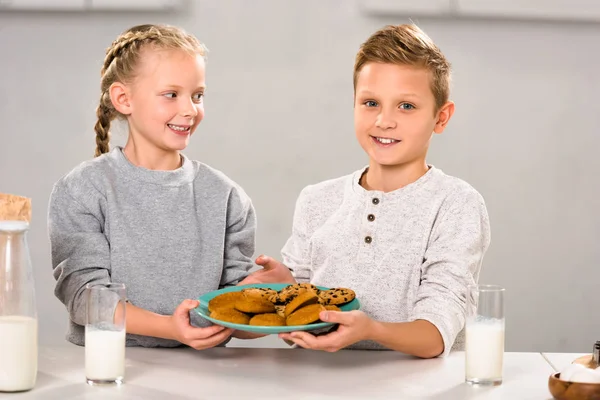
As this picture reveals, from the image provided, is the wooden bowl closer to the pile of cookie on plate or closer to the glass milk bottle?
the pile of cookie on plate

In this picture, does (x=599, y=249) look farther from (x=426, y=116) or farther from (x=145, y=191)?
(x=145, y=191)

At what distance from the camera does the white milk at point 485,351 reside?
4.11 feet

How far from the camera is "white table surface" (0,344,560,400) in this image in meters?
1.20

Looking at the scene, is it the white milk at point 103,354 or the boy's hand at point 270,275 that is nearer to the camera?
the white milk at point 103,354

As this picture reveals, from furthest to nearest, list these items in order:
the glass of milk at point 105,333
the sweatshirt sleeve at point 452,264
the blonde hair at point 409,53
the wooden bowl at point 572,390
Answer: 1. the blonde hair at point 409,53
2. the sweatshirt sleeve at point 452,264
3. the glass of milk at point 105,333
4. the wooden bowl at point 572,390

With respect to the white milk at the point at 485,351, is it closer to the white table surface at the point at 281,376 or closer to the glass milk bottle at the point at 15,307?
the white table surface at the point at 281,376

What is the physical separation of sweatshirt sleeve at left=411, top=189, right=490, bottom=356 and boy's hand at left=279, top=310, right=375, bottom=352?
0.66 feet

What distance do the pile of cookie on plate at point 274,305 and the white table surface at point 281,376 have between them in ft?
0.28

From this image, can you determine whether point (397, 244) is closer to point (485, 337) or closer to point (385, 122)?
point (385, 122)

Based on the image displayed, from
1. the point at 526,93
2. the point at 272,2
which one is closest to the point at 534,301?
the point at 526,93

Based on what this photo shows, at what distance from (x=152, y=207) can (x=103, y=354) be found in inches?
22.9

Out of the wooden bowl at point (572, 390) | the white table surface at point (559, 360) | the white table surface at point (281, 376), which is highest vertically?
the wooden bowl at point (572, 390)

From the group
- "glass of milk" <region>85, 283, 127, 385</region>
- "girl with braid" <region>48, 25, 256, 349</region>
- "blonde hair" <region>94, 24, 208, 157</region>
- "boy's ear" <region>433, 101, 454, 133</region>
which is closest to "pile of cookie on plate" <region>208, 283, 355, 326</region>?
"glass of milk" <region>85, 283, 127, 385</region>

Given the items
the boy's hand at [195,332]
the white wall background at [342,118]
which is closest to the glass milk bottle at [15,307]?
the boy's hand at [195,332]
